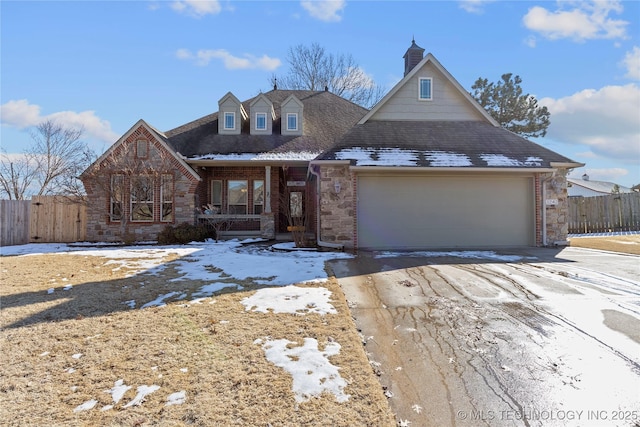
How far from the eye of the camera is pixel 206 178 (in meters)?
15.1

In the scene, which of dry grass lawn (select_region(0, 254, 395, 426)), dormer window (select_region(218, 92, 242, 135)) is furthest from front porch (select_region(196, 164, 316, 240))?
dry grass lawn (select_region(0, 254, 395, 426))

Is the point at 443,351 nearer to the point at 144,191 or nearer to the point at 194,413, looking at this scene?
the point at 194,413

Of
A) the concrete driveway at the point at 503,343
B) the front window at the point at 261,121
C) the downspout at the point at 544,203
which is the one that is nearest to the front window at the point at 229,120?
the front window at the point at 261,121

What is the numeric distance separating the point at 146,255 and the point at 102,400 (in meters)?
7.43

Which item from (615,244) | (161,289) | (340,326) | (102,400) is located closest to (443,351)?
(340,326)

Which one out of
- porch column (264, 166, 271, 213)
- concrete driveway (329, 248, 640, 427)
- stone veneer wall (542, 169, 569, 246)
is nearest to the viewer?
Answer: concrete driveway (329, 248, 640, 427)

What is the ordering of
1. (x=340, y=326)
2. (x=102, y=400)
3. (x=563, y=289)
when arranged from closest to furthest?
(x=102, y=400), (x=340, y=326), (x=563, y=289)

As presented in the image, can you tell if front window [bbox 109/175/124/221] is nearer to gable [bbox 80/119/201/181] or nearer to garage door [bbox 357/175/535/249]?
gable [bbox 80/119/201/181]

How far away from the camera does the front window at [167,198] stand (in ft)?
44.5

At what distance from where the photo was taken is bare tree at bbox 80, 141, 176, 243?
12797 millimetres

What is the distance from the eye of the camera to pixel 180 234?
12.5 m

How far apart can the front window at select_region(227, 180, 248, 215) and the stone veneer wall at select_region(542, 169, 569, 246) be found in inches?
462

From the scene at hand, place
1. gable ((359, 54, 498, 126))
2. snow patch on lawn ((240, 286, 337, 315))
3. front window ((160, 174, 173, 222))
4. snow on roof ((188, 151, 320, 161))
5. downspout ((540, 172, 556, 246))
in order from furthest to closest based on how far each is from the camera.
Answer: snow on roof ((188, 151, 320, 161)) < front window ((160, 174, 173, 222)) < gable ((359, 54, 498, 126)) < downspout ((540, 172, 556, 246)) < snow patch on lawn ((240, 286, 337, 315))

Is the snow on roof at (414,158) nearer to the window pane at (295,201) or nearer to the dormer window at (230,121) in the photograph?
the window pane at (295,201)
